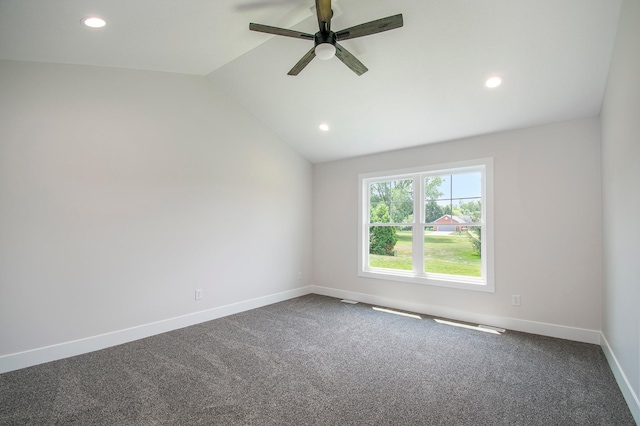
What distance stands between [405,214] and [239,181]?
8.40ft

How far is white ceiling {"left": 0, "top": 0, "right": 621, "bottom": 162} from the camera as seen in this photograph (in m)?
2.31

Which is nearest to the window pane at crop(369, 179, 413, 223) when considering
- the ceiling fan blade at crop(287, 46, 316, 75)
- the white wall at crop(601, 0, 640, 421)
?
the white wall at crop(601, 0, 640, 421)

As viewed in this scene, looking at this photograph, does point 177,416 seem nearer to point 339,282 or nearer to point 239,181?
point 239,181

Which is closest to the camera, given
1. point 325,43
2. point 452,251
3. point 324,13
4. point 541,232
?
point 324,13

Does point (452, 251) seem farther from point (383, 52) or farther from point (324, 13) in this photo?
point (324, 13)

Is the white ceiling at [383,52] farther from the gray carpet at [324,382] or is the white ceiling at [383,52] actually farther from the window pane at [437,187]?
the gray carpet at [324,382]

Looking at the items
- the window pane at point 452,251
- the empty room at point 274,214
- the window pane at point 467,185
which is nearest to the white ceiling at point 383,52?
the empty room at point 274,214

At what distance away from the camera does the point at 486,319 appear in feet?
12.6

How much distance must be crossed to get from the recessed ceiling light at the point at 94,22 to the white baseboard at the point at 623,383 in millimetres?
4456

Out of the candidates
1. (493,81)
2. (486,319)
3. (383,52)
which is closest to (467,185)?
(493,81)

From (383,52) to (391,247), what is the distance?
2.91 meters

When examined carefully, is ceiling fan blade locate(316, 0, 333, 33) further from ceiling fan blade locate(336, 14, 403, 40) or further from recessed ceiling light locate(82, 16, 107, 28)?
recessed ceiling light locate(82, 16, 107, 28)

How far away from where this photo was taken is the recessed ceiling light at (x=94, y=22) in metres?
2.25

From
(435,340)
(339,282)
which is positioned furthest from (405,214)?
(435,340)
